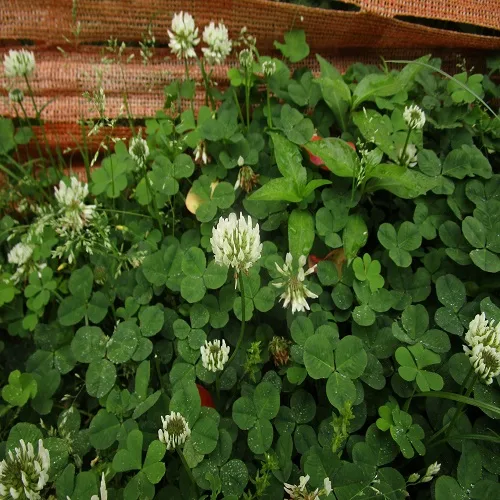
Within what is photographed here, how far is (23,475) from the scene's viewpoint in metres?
0.82

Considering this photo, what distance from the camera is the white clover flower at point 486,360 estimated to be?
892mm

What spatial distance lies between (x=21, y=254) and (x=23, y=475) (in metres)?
0.70

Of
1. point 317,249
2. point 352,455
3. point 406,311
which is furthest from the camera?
point 317,249

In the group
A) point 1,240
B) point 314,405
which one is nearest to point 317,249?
point 314,405

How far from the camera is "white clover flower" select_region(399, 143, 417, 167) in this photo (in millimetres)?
1281

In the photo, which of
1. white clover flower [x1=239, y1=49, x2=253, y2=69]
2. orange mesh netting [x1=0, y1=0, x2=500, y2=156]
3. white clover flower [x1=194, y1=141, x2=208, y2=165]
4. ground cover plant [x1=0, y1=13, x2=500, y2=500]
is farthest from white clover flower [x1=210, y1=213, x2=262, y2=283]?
orange mesh netting [x1=0, y1=0, x2=500, y2=156]

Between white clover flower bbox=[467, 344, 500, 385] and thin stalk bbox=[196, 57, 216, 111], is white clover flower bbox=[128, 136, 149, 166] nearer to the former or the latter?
thin stalk bbox=[196, 57, 216, 111]

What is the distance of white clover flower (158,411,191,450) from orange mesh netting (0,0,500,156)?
93 centimetres

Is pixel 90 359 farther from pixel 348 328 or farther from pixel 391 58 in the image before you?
pixel 391 58

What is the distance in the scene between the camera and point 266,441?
0.99 metres

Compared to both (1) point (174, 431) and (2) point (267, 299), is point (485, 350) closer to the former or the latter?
(2) point (267, 299)

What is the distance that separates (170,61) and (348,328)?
977mm

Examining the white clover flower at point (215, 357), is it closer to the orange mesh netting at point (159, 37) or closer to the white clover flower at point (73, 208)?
the white clover flower at point (73, 208)

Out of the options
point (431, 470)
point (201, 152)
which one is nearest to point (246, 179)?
point (201, 152)
